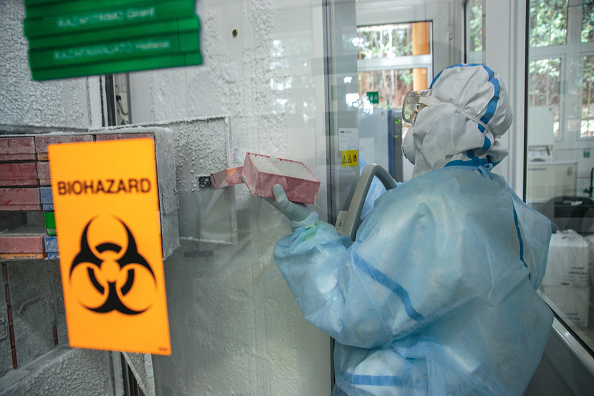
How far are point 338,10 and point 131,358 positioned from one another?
1.34 m

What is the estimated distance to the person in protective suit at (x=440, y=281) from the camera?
0.81 m

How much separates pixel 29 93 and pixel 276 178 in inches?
24.0

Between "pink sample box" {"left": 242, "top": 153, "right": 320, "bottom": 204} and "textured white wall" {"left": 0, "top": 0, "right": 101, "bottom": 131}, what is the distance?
0.42 m

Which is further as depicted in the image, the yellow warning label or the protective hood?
the yellow warning label

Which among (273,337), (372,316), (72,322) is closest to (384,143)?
(273,337)

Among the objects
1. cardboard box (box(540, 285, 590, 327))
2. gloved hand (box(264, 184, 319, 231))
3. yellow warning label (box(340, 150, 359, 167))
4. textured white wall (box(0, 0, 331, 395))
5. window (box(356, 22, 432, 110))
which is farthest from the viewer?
window (box(356, 22, 432, 110))

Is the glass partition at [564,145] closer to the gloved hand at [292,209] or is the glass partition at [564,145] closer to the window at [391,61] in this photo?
the window at [391,61]

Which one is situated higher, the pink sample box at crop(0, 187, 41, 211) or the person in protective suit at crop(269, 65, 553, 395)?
the pink sample box at crop(0, 187, 41, 211)

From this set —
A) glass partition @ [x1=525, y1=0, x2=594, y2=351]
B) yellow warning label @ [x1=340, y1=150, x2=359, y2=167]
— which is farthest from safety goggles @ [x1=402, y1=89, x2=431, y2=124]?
glass partition @ [x1=525, y1=0, x2=594, y2=351]

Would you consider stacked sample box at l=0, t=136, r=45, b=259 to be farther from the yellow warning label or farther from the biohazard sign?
the yellow warning label

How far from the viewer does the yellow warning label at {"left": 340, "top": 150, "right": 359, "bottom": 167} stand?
4.15 ft

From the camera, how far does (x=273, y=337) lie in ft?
4.06

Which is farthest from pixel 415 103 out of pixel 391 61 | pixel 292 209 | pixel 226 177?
pixel 391 61

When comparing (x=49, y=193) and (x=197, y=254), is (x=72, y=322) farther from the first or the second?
(x=197, y=254)
